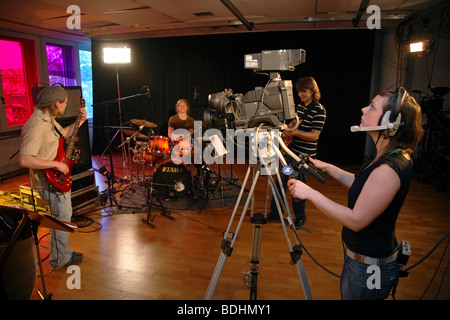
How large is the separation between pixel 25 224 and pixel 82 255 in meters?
1.53

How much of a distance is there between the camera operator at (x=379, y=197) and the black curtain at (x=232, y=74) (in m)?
5.01

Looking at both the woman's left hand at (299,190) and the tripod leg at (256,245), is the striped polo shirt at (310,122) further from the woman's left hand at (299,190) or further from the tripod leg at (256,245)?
the woman's left hand at (299,190)

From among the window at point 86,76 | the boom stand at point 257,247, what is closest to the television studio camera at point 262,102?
the boom stand at point 257,247

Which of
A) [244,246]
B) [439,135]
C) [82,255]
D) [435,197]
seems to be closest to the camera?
[82,255]

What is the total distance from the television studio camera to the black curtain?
4258mm

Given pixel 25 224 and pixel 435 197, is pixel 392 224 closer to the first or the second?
pixel 25 224

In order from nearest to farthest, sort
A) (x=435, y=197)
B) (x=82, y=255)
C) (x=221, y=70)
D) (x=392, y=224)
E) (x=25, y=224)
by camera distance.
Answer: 1. (x=392, y=224)
2. (x=25, y=224)
3. (x=82, y=255)
4. (x=435, y=197)
5. (x=221, y=70)

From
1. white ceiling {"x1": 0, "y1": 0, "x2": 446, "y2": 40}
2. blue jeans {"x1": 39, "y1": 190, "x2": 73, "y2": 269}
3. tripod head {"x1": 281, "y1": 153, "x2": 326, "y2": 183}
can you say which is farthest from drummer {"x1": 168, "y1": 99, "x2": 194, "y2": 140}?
tripod head {"x1": 281, "y1": 153, "x2": 326, "y2": 183}

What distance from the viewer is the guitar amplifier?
3.86 m

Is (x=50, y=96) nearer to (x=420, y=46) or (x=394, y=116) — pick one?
(x=394, y=116)

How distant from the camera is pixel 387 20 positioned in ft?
17.6

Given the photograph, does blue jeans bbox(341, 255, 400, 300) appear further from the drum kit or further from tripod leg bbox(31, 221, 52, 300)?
the drum kit

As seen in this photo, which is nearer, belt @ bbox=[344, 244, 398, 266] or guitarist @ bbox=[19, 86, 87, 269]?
belt @ bbox=[344, 244, 398, 266]
